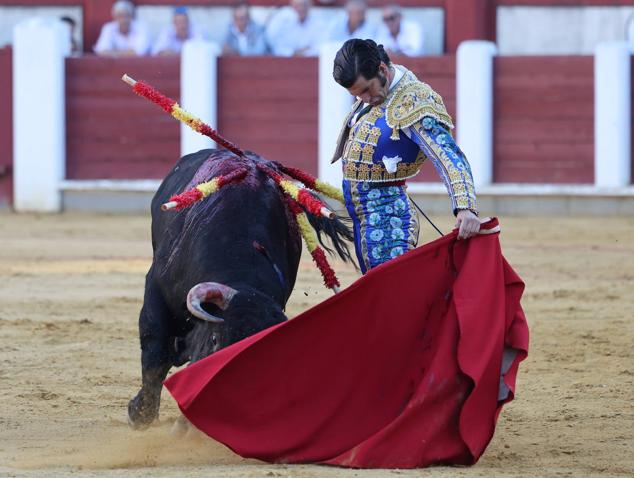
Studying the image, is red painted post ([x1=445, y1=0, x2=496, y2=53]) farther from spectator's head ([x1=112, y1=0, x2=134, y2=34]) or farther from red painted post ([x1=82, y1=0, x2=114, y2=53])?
red painted post ([x1=82, y1=0, x2=114, y2=53])

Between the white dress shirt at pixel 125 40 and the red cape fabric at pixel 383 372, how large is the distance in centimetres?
722

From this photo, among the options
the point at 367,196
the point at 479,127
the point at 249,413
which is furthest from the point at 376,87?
the point at 479,127

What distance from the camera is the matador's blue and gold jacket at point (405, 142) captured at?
3277 millimetres

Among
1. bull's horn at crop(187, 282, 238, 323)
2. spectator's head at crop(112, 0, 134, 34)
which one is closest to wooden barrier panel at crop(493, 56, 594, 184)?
spectator's head at crop(112, 0, 134, 34)

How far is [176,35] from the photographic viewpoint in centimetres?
1019

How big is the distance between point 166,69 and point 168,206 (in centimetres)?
657

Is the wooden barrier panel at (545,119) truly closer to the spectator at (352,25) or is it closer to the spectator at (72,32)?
the spectator at (352,25)

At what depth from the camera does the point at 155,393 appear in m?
3.72

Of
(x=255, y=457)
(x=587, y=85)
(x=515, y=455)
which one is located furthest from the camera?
(x=587, y=85)

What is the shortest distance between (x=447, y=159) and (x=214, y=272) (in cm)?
64

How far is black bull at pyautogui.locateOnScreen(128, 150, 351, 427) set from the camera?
3205 mm

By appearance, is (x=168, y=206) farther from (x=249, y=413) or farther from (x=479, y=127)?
(x=479, y=127)

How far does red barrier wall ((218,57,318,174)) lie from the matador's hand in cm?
658

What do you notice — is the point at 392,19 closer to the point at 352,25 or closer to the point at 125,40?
the point at 352,25
